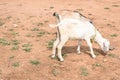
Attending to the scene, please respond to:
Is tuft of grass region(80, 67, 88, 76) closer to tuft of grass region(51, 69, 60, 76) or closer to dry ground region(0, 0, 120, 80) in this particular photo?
dry ground region(0, 0, 120, 80)

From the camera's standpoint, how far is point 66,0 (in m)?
19.4

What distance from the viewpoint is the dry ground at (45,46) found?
32.3ft

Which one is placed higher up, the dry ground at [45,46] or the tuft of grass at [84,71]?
the dry ground at [45,46]

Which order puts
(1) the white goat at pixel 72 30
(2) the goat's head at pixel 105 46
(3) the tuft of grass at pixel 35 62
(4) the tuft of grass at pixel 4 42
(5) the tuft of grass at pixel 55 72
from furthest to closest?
(4) the tuft of grass at pixel 4 42, (2) the goat's head at pixel 105 46, (3) the tuft of grass at pixel 35 62, (1) the white goat at pixel 72 30, (5) the tuft of grass at pixel 55 72

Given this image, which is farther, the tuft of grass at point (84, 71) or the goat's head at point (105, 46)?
the goat's head at point (105, 46)

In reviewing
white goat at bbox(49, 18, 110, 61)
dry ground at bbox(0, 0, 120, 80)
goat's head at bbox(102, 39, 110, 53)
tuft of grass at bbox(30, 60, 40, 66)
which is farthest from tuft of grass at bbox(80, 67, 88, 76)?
tuft of grass at bbox(30, 60, 40, 66)

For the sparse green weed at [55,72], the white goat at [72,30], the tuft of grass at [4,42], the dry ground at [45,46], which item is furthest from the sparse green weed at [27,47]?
the sparse green weed at [55,72]

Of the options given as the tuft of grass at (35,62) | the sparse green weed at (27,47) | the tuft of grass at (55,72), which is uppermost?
the sparse green weed at (27,47)

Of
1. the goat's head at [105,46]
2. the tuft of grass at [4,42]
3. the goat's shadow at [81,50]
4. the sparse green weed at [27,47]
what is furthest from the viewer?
the tuft of grass at [4,42]

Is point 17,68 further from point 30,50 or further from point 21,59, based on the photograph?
point 30,50

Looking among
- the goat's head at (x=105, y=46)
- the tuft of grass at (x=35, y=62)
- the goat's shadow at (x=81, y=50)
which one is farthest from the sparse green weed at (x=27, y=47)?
the goat's head at (x=105, y=46)

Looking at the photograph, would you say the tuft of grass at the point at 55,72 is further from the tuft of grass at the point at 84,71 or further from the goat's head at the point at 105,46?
the goat's head at the point at 105,46

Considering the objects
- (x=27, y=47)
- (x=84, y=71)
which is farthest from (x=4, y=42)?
(x=84, y=71)

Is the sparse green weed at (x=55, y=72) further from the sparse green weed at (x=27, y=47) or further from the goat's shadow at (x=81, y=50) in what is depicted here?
the sparse green weed at (x=27, y=47)
